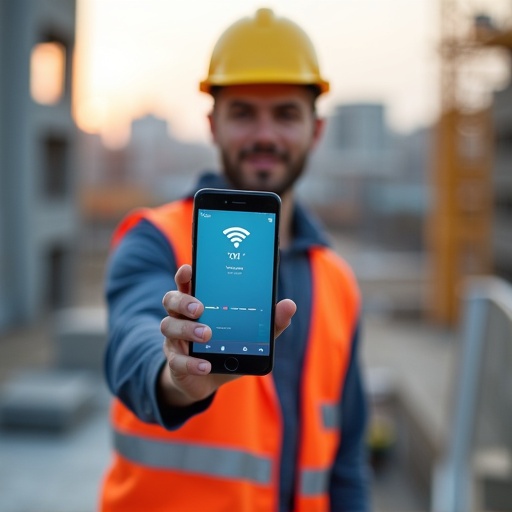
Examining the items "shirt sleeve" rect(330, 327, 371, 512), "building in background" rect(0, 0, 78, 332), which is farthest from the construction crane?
"shirt sleeve" rect(330, 327, 371, 512)

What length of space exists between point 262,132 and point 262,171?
102 millimetres

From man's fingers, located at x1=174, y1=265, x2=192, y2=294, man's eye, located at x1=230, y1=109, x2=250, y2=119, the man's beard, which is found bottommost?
man's fingers, located at x1=174, y1=265, x2=192, y2=294

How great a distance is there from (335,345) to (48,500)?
364 cm

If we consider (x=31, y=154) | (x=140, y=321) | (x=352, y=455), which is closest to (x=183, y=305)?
(x=140, y=321)

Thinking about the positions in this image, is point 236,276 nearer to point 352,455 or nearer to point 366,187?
point 352,455

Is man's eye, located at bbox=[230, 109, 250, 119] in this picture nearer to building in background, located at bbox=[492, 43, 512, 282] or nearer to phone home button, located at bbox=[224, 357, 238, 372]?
phone home button, located at bbox=[224, 357, 238, 372]

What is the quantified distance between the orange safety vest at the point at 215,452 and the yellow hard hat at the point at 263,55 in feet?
1.24

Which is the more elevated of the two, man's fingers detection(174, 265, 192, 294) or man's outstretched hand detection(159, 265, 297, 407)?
man's fingers detection(174, 265, 192, 294)

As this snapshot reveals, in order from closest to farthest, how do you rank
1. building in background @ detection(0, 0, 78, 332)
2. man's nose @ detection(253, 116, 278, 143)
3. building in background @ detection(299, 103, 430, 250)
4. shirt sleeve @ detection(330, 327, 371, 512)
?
man's nose @ detection(253, 116, 278, 143) → shirt sleeve @ detection(330, 327, 371, 512) → building in background @ detection(0, 0, 78, 332) → building in background @ detection(299, 103, 430, 250)

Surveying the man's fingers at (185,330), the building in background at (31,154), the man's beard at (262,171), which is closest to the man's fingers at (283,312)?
the man's fingers at (185,330)

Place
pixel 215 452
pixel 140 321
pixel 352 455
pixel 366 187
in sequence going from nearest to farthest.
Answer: pixel 140 321, pixel 215 452, pixel 352 455, pixel 366 187

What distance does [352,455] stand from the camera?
215cm

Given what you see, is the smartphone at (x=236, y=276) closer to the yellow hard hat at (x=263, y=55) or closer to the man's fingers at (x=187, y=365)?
the man's fingers at (x=187, y=365)

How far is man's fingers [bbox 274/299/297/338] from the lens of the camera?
3.76ft
